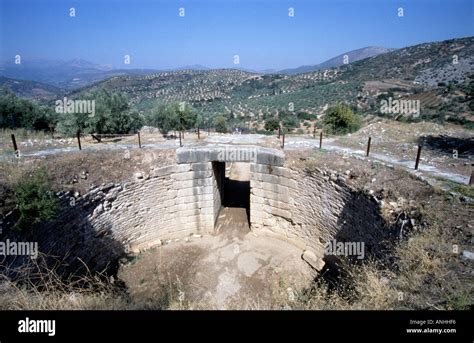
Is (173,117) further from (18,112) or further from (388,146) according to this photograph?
(388,146)

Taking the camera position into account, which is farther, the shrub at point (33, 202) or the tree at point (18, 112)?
the tree at point (18, 112)

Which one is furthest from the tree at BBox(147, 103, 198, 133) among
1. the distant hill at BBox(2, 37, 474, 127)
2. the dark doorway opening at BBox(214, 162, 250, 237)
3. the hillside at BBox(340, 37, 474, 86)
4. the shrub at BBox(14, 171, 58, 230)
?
the hillside at BBox(340, 37, 474, 86)

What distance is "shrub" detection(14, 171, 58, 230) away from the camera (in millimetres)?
7000

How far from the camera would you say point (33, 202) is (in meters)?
7.21

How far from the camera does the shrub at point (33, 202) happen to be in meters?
7.00

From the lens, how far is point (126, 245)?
420 inches

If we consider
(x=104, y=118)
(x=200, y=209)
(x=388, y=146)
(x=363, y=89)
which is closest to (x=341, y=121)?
(x=388, y=146)

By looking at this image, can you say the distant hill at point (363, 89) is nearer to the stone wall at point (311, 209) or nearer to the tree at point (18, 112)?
the tree at point (18, 112)

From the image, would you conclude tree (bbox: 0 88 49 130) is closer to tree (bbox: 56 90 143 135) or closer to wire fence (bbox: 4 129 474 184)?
tree (bbox: 56 90 143 135)

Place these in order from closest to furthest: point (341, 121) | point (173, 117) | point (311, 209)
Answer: point (311, 209)
point (173, 117)
point (341, 121)

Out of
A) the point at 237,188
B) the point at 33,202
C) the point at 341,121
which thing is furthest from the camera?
the point at 341,121

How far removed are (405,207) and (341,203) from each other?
226 centimetres

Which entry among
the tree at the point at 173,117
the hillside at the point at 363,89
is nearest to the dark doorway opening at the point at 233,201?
the tree at the point at 173,117
